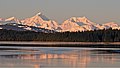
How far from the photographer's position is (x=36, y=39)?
142750mm

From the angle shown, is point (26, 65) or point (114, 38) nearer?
point (26, 65)

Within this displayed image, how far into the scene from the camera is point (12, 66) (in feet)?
104

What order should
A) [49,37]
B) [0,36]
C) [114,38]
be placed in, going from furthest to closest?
[0,36], [49,37], [114,38]

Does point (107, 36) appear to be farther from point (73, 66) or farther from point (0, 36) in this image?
point (73, 66)

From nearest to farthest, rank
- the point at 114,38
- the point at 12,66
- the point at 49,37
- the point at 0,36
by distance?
the point at 12,66
the point at 114,38
the point at 49,37
the point at 0,36

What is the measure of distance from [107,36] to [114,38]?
2.55 m

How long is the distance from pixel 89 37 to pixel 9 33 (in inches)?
1762

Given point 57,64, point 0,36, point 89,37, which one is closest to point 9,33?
point 0,36

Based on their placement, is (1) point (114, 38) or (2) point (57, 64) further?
(1) point (114, 38)

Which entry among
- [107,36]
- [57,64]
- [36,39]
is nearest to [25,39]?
[36,39]

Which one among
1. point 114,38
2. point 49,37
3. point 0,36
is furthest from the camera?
point 0,36

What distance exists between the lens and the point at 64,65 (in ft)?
108

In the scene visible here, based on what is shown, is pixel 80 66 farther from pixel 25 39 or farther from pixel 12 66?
pixel 25 39

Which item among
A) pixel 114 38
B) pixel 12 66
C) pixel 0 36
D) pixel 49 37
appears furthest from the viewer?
pixel 0 36
